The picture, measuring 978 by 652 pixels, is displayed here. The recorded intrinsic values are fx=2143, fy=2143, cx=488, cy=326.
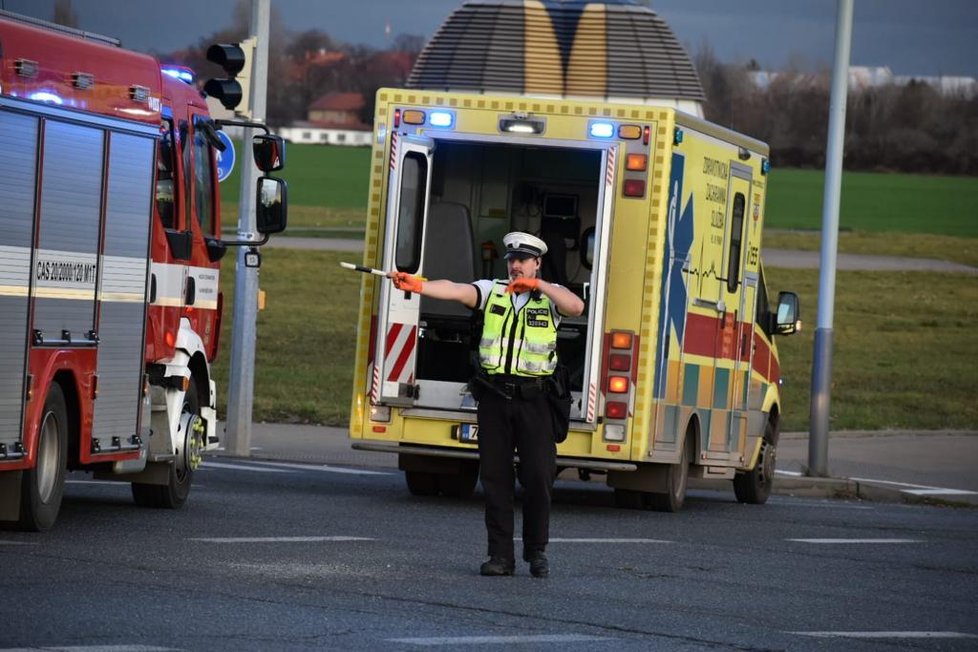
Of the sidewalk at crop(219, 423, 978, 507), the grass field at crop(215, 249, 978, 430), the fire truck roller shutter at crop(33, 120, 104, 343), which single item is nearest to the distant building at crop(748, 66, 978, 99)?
the grass field at crop(215, 249, 978, 430)

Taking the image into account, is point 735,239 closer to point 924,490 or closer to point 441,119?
point 441,119

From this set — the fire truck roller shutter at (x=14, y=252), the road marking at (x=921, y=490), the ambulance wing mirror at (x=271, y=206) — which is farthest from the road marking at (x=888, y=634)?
the road marking at (x=921, y=490)

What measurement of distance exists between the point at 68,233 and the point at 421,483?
5462 millimetres

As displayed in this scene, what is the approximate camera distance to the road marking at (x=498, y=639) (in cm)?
871

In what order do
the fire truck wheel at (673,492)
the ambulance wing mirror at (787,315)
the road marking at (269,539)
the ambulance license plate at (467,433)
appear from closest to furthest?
1. the road marking at (269,539)
2. the ambulance license plate at (467,433)
3. the fire truck wheel at (673,492)
4. the ambulance wing mirror at (787,315)

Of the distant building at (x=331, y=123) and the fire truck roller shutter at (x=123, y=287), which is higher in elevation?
the distant building at (x=331, y=123)

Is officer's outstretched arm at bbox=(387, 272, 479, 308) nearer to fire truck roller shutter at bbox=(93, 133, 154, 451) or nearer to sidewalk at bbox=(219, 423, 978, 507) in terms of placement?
fire truck roller shutter at bbox=(93, 133, 154, 451)

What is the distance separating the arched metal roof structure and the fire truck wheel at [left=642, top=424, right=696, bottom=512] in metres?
78.1

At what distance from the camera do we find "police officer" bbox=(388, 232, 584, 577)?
11312 millimetres

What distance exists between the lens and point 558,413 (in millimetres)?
11445

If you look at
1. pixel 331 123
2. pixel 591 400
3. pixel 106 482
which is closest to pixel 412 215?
pixel 591 400

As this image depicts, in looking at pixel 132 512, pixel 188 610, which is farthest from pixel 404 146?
pixel 188 610

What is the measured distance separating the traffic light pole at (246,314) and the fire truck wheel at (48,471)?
23.7 feet

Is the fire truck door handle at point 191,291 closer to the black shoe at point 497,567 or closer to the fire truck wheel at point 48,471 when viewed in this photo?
the fire truck wheel at point 48,471
